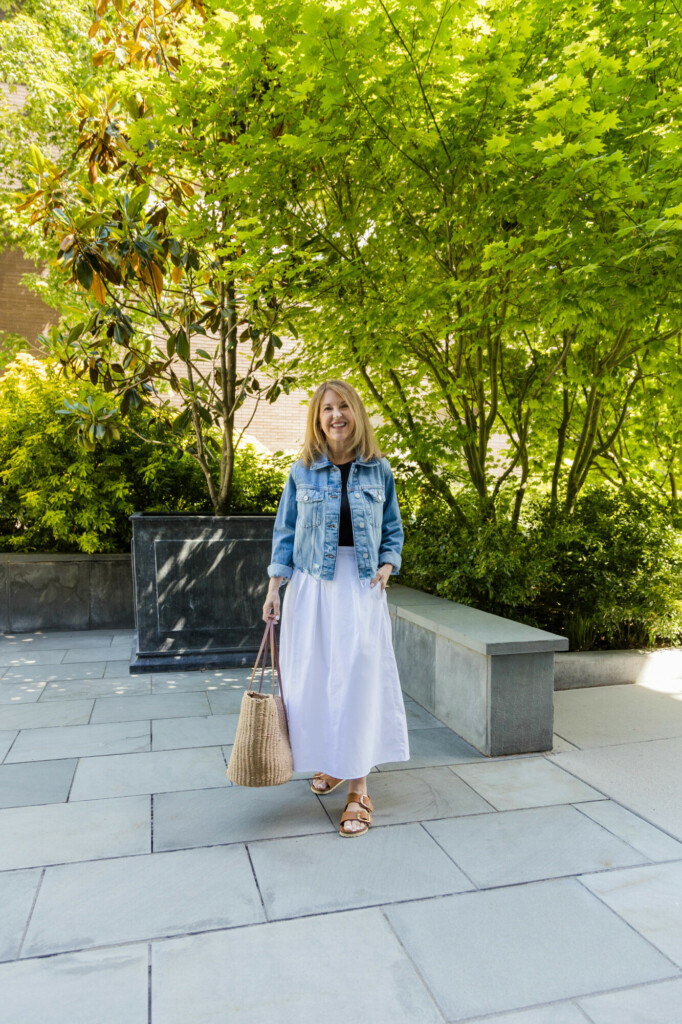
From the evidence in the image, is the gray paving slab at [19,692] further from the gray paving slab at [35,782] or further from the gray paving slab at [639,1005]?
the gray paving slab at [639,1005]

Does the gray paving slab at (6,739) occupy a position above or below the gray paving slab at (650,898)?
above

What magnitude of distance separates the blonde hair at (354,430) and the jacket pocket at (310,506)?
14cm

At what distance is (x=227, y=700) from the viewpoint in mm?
5027

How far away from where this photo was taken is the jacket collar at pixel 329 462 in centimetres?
329

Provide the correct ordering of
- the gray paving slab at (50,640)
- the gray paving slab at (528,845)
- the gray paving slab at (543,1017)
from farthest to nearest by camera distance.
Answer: the gray paving slab at (50,640)
the gray paving slab at (528,845)
the gray paving slab at (543,1017)

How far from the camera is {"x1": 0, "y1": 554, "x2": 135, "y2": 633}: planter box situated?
23.6ft

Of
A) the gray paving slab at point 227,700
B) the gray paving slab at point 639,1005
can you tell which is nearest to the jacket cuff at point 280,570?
the gray paving slab at point 227,700

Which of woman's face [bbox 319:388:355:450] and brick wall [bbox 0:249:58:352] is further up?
brick wall [bbox 0:249:58:352]

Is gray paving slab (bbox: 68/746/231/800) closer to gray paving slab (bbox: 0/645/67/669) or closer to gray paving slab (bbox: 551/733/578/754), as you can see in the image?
gray paving slab (bbox: 551/733/578/754)

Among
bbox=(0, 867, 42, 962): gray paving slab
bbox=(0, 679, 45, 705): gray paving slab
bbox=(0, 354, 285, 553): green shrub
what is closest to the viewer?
bbox=(0, 867, 42, 962): gray paving slab

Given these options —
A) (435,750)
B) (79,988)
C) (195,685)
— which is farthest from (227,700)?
(79,988)

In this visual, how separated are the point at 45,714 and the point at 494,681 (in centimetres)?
284

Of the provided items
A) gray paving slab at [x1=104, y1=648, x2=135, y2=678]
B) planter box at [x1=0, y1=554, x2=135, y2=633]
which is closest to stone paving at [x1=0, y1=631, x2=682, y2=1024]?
gray paving slab at [x1=104, y1=648, x2=135, y2=678]

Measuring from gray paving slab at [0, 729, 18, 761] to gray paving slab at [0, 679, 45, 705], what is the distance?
2.02 ft
